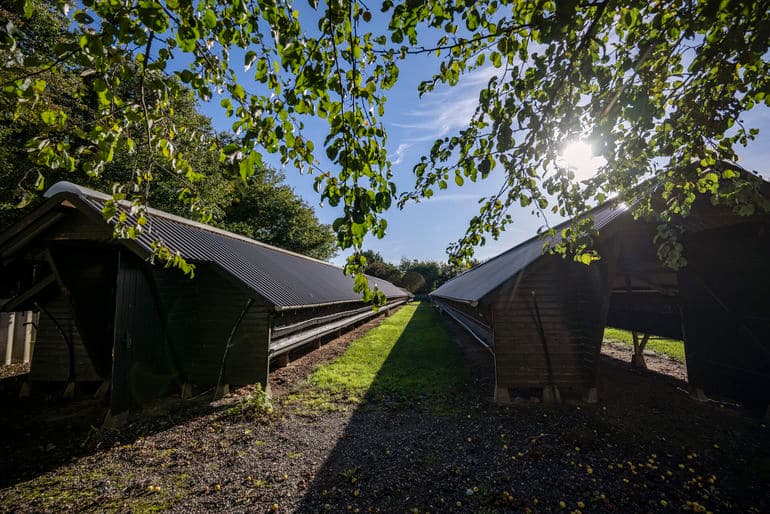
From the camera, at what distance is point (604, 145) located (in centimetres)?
268

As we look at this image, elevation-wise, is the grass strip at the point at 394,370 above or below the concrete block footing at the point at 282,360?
below

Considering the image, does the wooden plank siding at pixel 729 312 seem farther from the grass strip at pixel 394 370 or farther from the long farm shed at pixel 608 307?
the grass strip at pixel 394 370

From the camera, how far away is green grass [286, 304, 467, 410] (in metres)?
7.07

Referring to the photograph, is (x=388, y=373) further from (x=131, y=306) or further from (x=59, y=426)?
(x=59, y=426)

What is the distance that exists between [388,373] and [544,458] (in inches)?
193

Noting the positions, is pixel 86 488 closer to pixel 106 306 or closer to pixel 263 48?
pixel 106 306

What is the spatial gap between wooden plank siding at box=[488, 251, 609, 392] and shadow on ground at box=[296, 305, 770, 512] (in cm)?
64

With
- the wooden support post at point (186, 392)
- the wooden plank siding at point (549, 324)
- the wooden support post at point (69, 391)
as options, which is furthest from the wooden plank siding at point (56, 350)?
the wooden plank siding at point (549, 324)

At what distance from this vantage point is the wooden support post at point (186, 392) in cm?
657

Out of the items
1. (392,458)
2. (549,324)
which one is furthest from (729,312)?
(392,458)

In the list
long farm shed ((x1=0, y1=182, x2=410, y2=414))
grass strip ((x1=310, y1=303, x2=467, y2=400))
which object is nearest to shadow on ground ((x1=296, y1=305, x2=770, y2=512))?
grass strip ((x1=310, y1=303, x2=467, y2=400))

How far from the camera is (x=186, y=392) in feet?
21.6

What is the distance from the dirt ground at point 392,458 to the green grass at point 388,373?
0.66 metres

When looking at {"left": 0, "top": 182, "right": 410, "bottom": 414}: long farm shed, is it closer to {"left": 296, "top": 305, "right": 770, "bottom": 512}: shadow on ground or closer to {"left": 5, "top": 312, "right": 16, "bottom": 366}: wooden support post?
{"left": 5, "top": 312, "right": 16, "bottom": 366}: wooden support post
